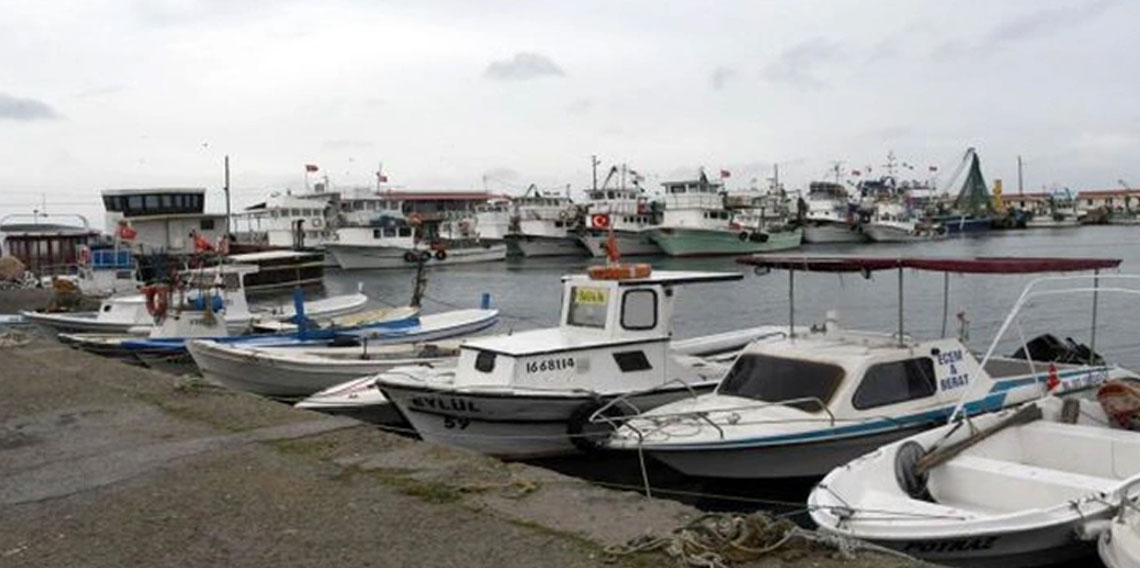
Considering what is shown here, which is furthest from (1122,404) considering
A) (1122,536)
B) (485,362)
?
(485,362)

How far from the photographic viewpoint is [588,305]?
46.1 feet

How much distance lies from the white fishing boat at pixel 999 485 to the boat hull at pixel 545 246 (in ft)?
240

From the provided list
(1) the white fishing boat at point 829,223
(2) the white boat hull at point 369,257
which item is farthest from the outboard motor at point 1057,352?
(1) the white fishing boat at point 829,223

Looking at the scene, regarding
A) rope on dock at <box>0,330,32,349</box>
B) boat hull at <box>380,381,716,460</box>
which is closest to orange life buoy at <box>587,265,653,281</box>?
boat hull at <box>380,381,716,460</box>

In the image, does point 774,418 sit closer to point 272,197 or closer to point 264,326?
point 264,326

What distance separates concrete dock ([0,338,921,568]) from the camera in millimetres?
5551

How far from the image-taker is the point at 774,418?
11.1 metres

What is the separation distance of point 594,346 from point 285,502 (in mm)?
7005

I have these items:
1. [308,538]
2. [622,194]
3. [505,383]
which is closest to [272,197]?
[622,194]

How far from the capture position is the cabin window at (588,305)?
45.3ft

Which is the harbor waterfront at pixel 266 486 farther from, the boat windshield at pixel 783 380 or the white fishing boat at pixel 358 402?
the white fishing boat at pixel 358 402

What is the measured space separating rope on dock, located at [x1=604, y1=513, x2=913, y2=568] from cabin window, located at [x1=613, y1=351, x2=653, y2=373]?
7.56 meters

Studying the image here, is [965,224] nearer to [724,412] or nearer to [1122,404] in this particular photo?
[1122,404]

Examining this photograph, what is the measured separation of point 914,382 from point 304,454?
7.21 meters
